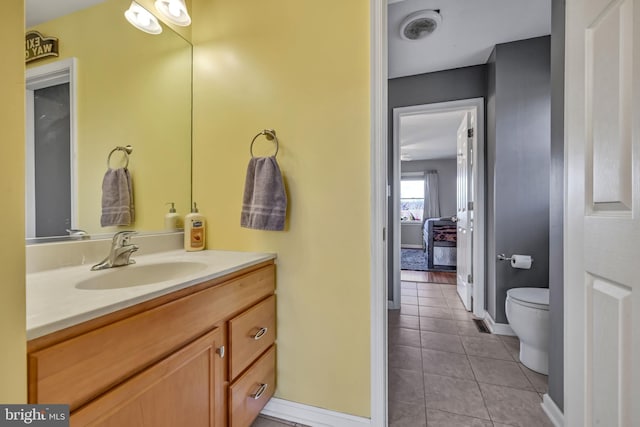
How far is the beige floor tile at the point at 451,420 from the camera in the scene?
1.30 m

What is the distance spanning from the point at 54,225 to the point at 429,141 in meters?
5.66

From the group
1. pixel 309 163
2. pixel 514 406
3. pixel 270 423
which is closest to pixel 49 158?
pixel 309 163

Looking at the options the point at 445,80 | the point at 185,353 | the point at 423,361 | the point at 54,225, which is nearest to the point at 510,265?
the point at 423,361

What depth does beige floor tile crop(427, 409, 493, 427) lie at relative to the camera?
1.30m

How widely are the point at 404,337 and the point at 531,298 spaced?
3.13 ft

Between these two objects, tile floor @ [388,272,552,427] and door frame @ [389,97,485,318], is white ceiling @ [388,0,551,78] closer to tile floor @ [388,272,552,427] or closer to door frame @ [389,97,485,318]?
door frame @ [389,97,485,318]

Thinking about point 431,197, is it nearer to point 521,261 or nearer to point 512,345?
point 521,261

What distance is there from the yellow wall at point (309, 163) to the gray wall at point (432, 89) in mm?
1348

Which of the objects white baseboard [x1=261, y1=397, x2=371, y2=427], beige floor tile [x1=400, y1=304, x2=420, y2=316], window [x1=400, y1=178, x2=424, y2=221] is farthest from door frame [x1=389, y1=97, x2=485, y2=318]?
window [x1=400, y1=178, x2=424, y2=221]

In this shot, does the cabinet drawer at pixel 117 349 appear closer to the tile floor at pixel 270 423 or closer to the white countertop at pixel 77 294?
the white countertop at pixel 77 294

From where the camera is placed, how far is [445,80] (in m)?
2.67

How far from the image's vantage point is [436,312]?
9.00ft

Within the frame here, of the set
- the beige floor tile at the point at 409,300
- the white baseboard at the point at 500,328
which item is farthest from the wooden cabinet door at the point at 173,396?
the beige floor tile at the point at 409,300
